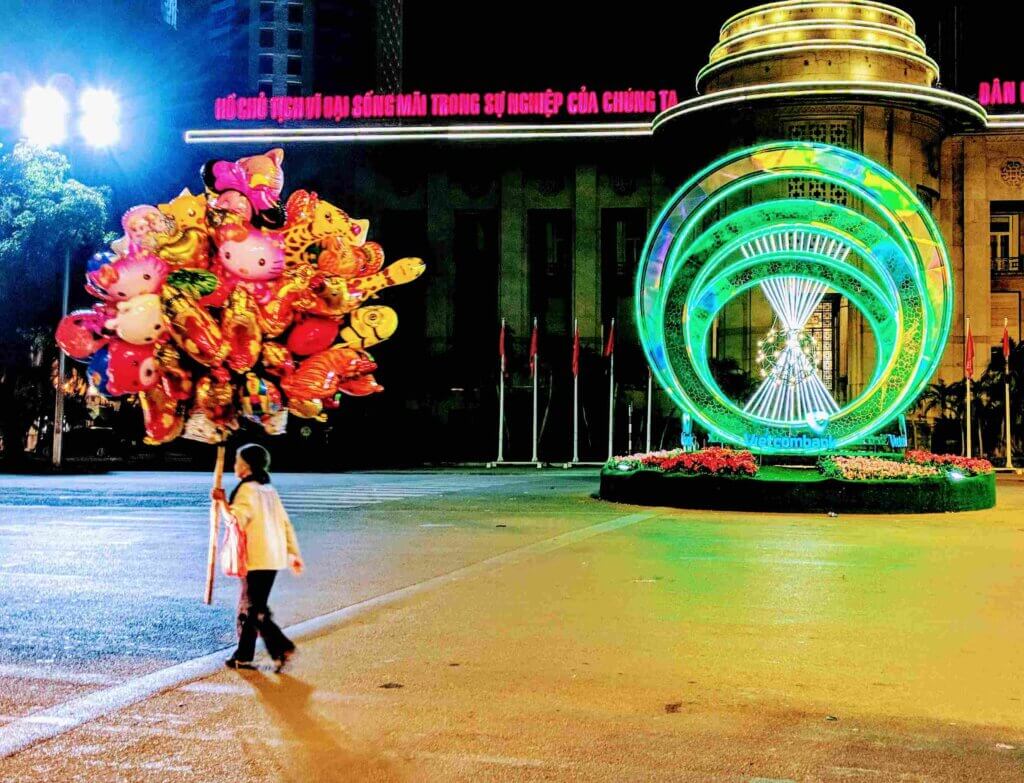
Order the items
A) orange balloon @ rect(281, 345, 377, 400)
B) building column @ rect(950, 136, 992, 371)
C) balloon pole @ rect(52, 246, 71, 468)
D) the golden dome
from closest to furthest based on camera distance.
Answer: orange balloon @ rect(281, 345, 377, 400) < balloon pole @ rect(52, 246, 71, 468) < the golden dome < building column @ rect(950, 136, 992, 371)

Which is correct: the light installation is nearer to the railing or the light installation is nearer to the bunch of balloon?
the bunch of balloon

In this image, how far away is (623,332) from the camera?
5566cm

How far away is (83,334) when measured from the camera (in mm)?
8055

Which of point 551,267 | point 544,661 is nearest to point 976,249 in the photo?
point 551,267

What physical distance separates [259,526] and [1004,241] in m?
Answer: 55.7

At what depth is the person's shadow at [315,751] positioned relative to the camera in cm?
571

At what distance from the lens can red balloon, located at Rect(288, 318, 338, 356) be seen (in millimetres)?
7879

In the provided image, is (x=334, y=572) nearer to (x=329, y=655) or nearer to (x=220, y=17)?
(x=329, y=655)

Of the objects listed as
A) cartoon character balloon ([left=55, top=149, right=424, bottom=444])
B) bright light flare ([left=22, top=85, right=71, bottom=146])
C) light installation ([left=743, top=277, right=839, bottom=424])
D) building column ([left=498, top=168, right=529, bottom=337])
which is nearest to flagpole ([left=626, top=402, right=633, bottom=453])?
building column ([left=498, top=168, right=529, bottom=337])

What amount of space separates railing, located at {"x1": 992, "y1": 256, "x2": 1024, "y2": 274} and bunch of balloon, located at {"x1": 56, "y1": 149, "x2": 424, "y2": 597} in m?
53.0

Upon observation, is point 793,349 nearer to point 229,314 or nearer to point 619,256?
point 229,314

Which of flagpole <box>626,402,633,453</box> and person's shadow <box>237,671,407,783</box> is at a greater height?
flagpole <box>626,402,633,453</box>

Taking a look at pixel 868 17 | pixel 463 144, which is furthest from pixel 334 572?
pixel 463 144

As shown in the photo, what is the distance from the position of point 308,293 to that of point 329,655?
9.00ft
